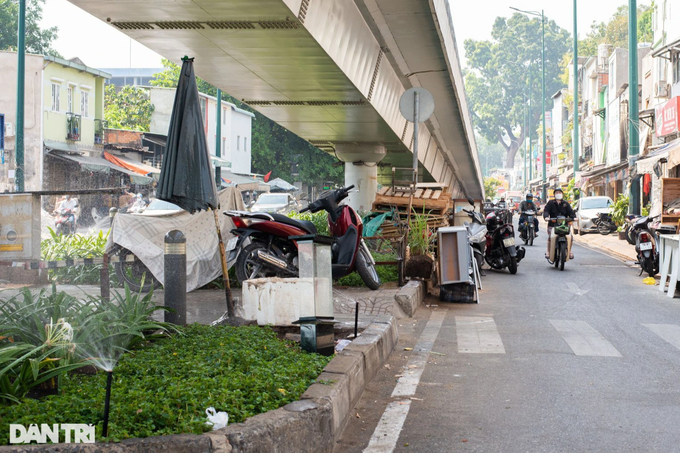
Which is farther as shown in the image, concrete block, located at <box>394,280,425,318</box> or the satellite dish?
the satellite dish

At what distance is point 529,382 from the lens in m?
6.21

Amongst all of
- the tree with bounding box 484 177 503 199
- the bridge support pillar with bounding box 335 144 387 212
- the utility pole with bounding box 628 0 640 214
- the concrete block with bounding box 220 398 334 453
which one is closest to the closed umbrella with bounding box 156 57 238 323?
the concrete block with bounding box 220 398 334 453

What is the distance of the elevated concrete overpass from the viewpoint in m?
8.87

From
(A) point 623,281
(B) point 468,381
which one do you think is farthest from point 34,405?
(A) point 623,281

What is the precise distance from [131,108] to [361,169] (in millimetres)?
39004

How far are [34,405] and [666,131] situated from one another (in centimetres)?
2857

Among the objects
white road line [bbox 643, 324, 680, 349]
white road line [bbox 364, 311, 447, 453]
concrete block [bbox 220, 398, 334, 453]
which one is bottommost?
white road line [bbox 364, 311, 447, 453]

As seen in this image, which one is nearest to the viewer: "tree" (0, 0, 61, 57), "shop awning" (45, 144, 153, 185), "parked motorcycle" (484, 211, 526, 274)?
"parked motorcycle" (484, 211, 526, 274)

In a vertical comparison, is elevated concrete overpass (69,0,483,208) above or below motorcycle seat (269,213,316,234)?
above

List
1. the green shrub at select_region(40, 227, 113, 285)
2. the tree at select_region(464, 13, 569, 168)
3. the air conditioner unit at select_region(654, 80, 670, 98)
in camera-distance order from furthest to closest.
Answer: the tree at select_region(464, 13, 569, 168) < the air conditioner unit at select_region(654, 80, 670, 98) < the green shrub at select_region(40, 227, 113, 285)

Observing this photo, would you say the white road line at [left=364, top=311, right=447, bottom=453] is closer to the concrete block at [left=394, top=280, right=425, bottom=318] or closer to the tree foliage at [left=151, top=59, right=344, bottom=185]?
the concrete block at [left=394, top=280, right=425, bottom=318]

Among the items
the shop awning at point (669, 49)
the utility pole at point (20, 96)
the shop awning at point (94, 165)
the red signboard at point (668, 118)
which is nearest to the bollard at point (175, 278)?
the utility pole at point (20, 96)

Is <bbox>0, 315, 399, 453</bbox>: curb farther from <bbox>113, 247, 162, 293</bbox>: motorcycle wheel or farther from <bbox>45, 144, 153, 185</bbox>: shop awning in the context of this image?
<bbox>45, 144, 153, 185</bbox>: shop awning

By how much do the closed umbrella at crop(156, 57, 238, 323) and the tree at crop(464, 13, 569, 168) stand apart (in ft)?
384
